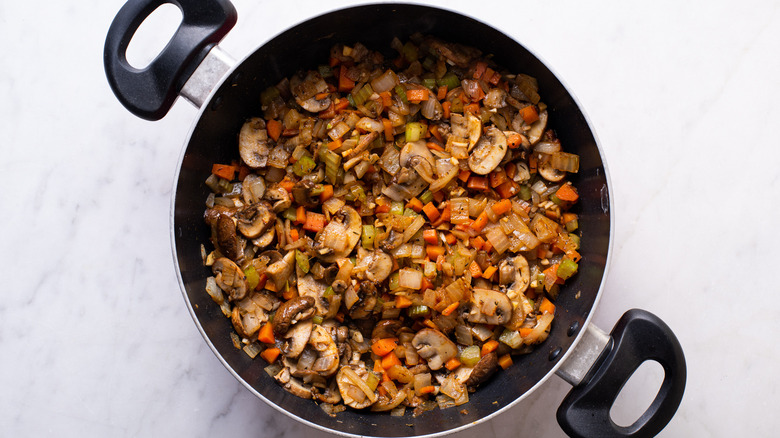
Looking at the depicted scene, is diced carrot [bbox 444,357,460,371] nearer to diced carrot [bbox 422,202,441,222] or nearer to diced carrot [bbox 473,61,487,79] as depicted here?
diced carrot [bbox 422,202,441,222]

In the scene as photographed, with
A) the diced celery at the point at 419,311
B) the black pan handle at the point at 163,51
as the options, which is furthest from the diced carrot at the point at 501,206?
the black pan handle at the point at 163,51

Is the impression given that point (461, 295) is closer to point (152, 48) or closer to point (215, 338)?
point (215, 338)

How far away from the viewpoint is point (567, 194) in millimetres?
2436

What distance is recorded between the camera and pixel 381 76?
251 centimetres

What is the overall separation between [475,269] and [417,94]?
2.66 ft

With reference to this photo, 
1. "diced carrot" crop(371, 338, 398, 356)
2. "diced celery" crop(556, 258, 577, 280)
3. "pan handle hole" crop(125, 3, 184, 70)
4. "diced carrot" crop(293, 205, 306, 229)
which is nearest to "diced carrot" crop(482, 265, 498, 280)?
"diced celery" crop(556, 258, 577, 280)

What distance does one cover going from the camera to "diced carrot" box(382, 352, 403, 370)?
244 centimetres

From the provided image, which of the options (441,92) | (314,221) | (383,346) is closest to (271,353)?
(383,346)

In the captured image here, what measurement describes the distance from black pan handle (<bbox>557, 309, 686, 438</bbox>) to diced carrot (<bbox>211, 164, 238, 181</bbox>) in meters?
1.71

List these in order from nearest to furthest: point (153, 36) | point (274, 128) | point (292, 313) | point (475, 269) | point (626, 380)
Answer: point (626, 380)
point (292, 313)
point (475, 269)
point (274, 128)
point (153, 36)

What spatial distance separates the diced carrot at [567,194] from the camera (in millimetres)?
2434

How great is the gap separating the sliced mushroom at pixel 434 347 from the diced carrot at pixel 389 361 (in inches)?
4.1

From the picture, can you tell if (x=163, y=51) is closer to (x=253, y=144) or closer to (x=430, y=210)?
(x=253, y=144)

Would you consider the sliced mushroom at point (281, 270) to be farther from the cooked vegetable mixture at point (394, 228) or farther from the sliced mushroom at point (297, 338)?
the sliced mushroom at point (297, 338)
